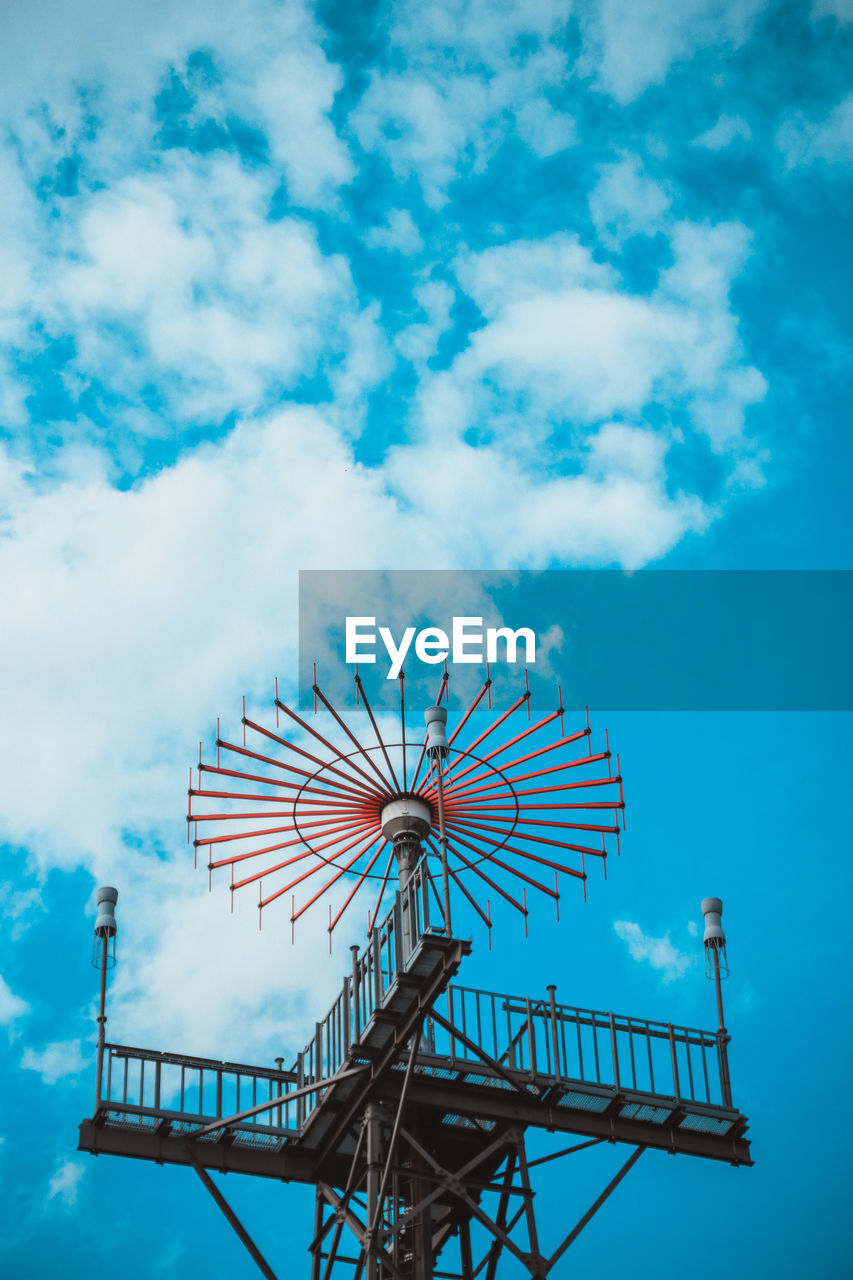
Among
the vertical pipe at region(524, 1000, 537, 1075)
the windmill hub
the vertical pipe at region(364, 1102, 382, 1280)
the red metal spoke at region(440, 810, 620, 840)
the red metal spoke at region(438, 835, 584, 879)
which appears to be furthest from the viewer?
the red metal spoke at region(438, 835, 584, 879)

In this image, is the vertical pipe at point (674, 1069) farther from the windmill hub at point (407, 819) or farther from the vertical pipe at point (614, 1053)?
the windmill hub at point (407, 819)

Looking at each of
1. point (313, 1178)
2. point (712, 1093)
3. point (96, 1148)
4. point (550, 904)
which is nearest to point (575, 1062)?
point (712, 1093)

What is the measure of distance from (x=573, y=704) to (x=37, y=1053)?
21388 millimetres

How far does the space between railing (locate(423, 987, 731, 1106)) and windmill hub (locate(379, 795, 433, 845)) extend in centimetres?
281

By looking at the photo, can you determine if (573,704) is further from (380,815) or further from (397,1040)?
(397,1040)

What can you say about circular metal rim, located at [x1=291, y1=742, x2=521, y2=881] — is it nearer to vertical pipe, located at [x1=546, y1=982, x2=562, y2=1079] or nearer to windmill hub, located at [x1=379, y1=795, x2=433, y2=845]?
windmill hub, located at [x1=379, y1=795, x2=433, y2=845]

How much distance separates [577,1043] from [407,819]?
4.04 m

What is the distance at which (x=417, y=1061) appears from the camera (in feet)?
71.7

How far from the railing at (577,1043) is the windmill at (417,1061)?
3 centimetres

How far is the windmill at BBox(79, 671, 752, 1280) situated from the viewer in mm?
21328

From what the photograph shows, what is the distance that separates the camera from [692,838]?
64.3 meters

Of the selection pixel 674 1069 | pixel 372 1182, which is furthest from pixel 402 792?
pixel 372 1182

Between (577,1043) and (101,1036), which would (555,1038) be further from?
(101,1036)

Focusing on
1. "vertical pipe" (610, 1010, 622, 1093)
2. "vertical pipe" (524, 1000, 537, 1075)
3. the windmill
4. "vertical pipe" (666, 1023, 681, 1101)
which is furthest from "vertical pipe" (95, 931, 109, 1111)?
"vertical pipe" (666, 1023, 681, 1101)
